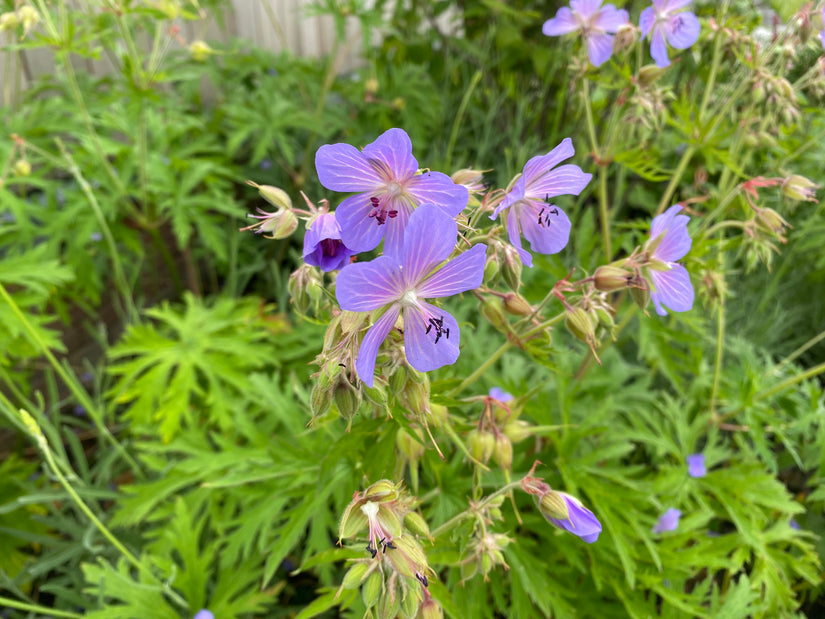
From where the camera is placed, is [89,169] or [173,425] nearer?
[173,425]

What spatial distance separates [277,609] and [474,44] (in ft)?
8.59

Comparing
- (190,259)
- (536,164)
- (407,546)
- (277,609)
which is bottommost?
(277,609)

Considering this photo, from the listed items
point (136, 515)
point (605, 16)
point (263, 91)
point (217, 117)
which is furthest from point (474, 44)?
point (136, 515)

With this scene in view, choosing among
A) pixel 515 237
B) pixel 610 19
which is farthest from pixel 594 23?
pixel 515 237

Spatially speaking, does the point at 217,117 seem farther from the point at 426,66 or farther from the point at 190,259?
the point at 426,66

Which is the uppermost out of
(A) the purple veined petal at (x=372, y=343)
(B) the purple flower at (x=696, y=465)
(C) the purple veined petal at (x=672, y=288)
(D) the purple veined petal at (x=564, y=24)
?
(D) the purple veined petal at (x=564, y=24)

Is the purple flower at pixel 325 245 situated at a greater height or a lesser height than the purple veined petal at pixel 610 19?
lesser

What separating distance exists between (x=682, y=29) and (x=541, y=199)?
2.52 feet

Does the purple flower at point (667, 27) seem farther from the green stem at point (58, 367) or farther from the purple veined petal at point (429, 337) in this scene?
Answer: the green stem at point (58, 367)

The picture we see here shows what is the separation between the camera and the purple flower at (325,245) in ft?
2.27

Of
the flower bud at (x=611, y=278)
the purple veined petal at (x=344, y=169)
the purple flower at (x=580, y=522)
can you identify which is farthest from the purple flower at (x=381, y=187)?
the purple flower at (x=580, y=522)

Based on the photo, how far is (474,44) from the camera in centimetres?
277

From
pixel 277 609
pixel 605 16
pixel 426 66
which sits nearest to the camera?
pixel 605 16

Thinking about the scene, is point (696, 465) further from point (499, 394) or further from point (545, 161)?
point (545, 161)
